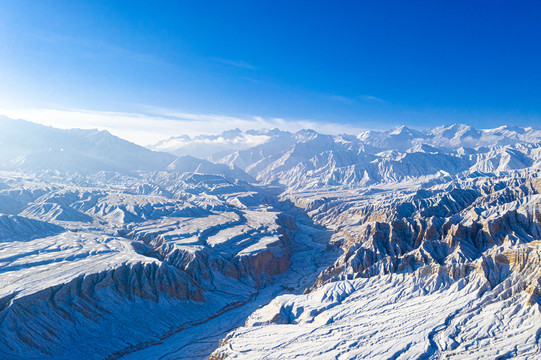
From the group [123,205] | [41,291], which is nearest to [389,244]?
[41,291]

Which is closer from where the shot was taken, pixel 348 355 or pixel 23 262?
pixel 348 355

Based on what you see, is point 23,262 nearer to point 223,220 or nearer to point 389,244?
point 223,220

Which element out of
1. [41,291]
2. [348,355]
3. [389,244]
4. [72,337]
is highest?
[389,244]

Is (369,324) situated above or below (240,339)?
above

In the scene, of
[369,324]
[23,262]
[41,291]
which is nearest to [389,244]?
[369,324]

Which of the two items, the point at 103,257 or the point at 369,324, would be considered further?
the point at 103,257

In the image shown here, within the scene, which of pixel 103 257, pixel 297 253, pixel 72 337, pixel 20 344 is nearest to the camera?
pixel 20 344

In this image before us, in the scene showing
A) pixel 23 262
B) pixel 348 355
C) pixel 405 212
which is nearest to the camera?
pixel 348 355

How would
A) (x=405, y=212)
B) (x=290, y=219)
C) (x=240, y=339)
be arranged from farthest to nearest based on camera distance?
(x=290, y=219), (x=405, y=212), (x=240, y=339)

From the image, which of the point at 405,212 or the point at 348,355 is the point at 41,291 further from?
the point at 405,212
